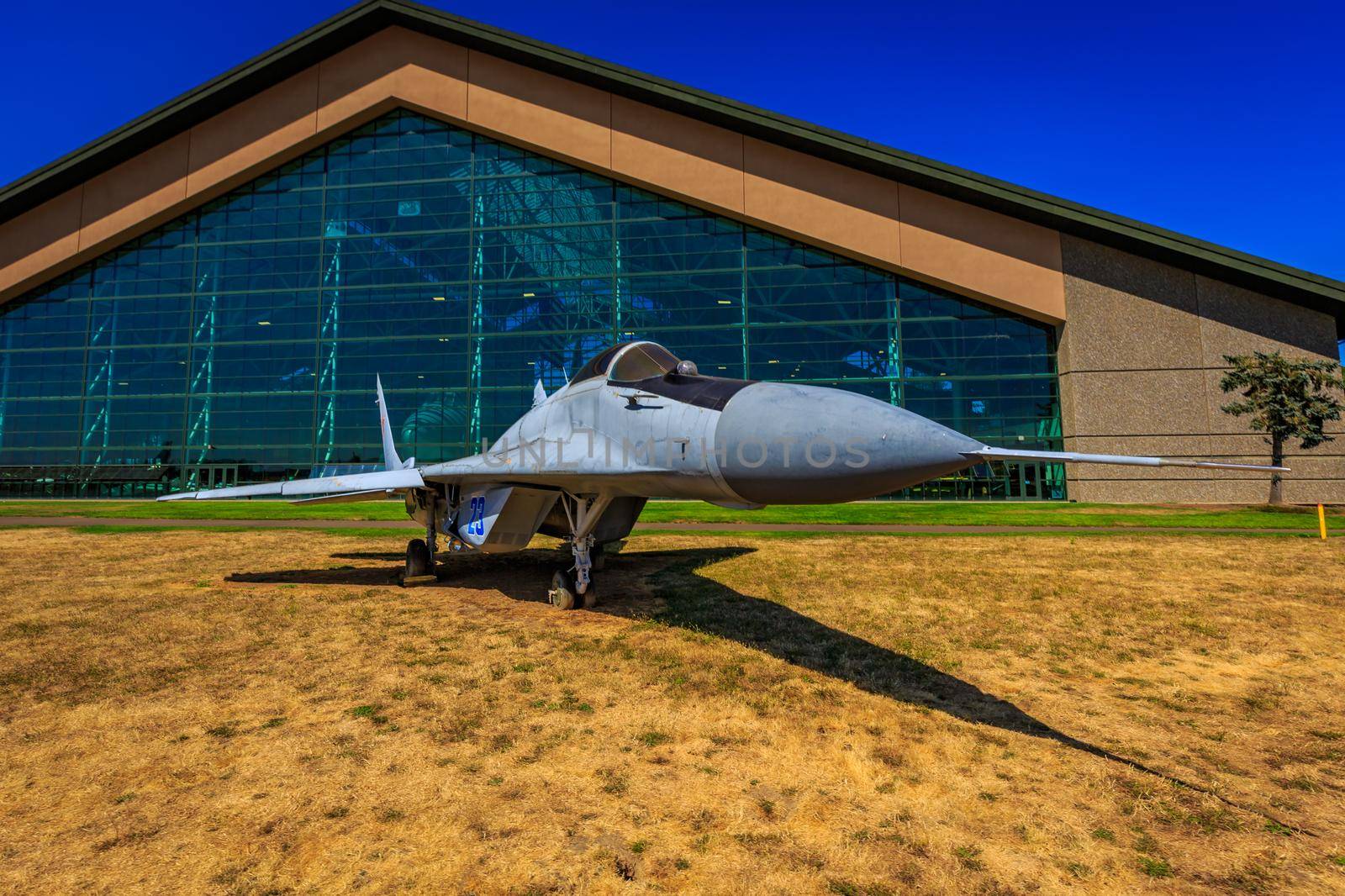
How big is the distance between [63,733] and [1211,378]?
42.5 m

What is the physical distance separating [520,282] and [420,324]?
22.2 ft

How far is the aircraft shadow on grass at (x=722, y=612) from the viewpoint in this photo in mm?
5242

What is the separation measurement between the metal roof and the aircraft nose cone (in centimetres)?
3310

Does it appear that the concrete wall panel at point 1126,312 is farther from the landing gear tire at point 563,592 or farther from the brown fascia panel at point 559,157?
the landing gear tire at point 563,592

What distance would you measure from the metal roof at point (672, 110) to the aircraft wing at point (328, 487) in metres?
30.5

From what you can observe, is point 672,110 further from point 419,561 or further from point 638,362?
point 638,362

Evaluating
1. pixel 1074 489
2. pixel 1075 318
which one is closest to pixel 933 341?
pixel 1075 318

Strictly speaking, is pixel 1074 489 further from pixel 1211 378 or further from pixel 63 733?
pixel 63 733

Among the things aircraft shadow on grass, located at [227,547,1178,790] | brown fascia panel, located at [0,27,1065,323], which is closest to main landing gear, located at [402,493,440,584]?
aircraft shadow on grass, located at [227,547,1178,790]

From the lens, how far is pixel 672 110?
118ft

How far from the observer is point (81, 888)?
289 centimetres

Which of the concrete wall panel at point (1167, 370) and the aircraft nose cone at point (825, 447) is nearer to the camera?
the aircraft nose cone at point (825, 447)

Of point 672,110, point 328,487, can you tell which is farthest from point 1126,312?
point 328,487

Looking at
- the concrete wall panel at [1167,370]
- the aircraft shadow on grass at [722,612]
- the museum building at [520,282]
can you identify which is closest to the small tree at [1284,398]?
the concrete wall panel at [1167,370]
